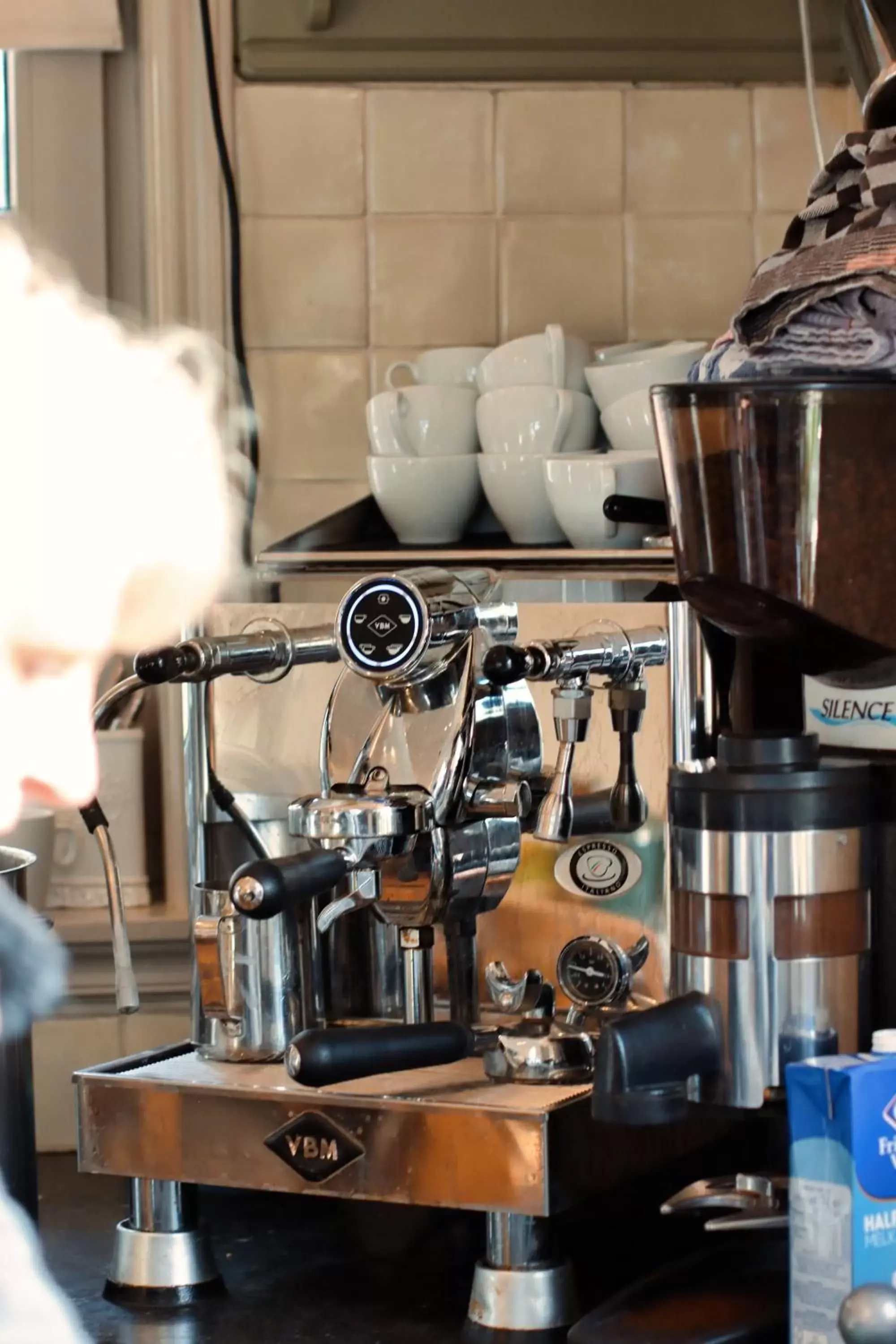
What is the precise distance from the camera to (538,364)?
130 centimetres

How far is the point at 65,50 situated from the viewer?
1413 millimetres

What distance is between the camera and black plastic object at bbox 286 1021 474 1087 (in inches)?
33.8

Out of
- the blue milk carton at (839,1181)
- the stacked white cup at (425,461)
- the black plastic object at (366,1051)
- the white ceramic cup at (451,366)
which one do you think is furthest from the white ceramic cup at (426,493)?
the blue milk carton at (839,1181)

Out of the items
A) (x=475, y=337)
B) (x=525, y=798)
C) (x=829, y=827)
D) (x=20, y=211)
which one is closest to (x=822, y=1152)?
(x=829, y=827)

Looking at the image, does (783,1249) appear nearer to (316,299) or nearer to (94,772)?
(94,772)

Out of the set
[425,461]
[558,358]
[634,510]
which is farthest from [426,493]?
[634,510]

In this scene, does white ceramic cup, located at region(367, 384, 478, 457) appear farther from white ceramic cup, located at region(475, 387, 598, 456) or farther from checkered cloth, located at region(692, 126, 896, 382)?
checkered cloth, located at region(692, 126, 896, 382)

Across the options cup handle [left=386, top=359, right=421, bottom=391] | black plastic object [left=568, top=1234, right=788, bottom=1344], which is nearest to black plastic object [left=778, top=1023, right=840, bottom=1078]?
black plastic object [left=568, top=1234, right=788, bottom=1344]

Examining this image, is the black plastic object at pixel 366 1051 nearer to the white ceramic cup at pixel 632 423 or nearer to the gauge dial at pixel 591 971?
the gauge dial at pixel 591 971

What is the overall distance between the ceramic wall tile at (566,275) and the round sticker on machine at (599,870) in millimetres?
535

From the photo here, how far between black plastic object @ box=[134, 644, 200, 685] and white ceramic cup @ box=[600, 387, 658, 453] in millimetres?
356

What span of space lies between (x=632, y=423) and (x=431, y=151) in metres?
0.33

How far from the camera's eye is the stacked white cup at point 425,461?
4.15 feet

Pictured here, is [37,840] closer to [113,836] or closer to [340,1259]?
[113,836]
